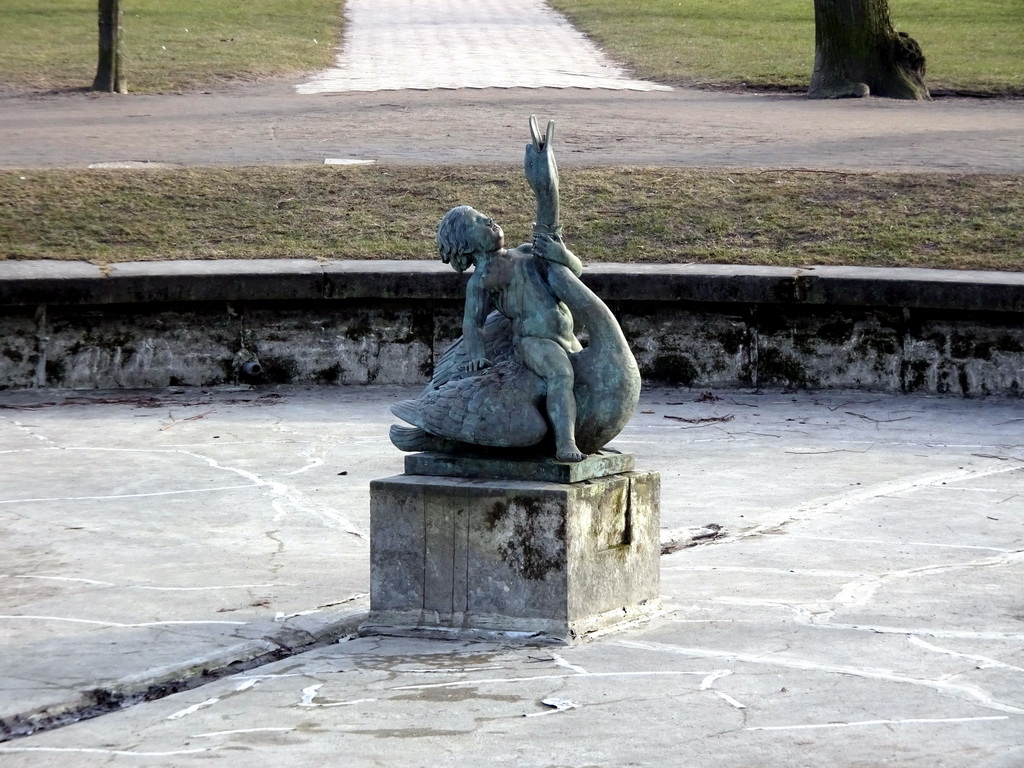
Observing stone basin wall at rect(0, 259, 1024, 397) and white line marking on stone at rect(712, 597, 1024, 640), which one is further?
stone basin wall at rect(0, 259, 1024, 397)

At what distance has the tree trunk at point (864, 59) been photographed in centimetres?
1652

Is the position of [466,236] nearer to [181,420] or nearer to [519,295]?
[519,295]

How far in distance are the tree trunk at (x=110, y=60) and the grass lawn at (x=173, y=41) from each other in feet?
1.11

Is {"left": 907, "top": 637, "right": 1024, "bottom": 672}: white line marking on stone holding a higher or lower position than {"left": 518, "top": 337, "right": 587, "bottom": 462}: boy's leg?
lower

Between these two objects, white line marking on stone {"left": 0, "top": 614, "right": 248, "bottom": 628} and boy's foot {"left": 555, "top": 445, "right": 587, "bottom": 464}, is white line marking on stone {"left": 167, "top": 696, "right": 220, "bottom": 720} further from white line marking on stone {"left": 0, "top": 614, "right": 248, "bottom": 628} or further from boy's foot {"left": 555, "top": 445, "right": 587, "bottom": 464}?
boy's foot {"left": 555, "top": 445, "right": 587, "bottom": 464}

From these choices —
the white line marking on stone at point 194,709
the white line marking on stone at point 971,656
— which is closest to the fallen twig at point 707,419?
the white line marking on stone at point 971,656

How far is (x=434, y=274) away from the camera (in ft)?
28.8

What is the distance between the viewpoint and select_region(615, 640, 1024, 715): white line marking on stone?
398 centimetres

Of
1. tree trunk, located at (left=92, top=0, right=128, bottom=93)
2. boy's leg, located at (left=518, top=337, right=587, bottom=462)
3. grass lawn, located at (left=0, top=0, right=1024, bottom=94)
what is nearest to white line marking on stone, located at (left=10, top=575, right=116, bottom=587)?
boy's leg, located at (left=518, top=337, right=587, bottom=462)

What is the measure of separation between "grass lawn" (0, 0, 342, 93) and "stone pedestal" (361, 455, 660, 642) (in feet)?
46.7

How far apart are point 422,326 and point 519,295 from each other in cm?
429

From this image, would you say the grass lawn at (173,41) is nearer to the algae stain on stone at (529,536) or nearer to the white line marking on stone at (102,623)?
the white line marking on stone at (102,623)

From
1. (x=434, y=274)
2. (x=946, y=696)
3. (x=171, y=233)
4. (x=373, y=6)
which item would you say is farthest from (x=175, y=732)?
(x=373, y=6)

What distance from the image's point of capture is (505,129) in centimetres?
1402
